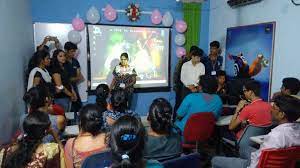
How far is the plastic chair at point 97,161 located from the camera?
4.89 ft

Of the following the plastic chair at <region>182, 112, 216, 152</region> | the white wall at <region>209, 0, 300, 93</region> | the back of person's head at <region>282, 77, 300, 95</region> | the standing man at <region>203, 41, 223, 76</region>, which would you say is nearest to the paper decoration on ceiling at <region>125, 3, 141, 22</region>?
the standing man at <region>203, 41, 223, 76</region>

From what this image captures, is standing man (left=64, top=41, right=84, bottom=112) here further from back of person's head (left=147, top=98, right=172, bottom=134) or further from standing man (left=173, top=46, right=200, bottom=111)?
back of person's head (left=147, top=98, right=172, bottom=134)

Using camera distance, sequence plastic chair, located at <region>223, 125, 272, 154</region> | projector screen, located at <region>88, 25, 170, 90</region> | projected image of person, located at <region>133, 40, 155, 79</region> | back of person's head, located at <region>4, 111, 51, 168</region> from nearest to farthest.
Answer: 1. back of person's head, located at <region>4, 111, 51, 168</region>
2. plastic chair, located at <region>223, 125, 272, 154</region>
3. projector screen, located at <region>88, 25, 170, 90</region>
4. projected image of person, located at <region>133, 40, 155, 79</region>

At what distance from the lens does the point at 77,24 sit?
15.5 ft

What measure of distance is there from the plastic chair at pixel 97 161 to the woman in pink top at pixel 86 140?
219mm

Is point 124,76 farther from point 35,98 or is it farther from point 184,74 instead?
point 35,98

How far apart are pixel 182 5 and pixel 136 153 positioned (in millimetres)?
4606

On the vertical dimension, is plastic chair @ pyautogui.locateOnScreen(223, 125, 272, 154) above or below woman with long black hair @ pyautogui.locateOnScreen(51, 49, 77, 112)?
below

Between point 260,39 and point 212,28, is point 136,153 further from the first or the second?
point 212,28

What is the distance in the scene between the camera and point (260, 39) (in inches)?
164

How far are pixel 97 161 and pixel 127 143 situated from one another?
36 centimetres

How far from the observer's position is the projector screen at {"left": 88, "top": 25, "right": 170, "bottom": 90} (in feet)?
16.4

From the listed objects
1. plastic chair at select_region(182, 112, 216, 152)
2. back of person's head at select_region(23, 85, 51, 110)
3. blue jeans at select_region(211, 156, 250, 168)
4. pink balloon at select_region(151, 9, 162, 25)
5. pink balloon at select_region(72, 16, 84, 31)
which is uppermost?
pink balloon at select_region(151, 9, 162, 25)

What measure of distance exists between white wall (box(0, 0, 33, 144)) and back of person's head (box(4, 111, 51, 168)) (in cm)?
152
